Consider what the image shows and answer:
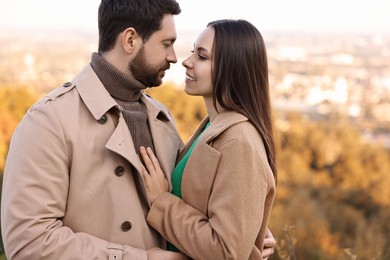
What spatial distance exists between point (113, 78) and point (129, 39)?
16 cm

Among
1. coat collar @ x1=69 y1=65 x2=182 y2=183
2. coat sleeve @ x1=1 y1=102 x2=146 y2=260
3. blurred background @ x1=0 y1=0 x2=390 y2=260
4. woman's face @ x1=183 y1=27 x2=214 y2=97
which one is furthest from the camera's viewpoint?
blurred background @ x1=0 y1=0 x2=390 y2=260

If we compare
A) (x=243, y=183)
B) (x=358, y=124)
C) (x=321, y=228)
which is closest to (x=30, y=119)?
(x=243, y=183)

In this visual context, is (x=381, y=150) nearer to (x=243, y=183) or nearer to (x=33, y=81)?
(x=33, y=81)

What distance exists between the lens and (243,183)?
1929mm

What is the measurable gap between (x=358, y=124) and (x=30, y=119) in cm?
2287

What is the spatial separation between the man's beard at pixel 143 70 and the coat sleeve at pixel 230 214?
0.45m

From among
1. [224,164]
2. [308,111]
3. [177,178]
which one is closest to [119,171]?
[177,178]

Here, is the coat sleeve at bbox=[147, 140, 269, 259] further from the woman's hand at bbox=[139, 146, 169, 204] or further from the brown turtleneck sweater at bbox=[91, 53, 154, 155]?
the brown turtleneck sweater at bbox=[91, 53, 154, 155]

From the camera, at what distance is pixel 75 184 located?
1.97 meters

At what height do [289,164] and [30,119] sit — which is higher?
[30,119]

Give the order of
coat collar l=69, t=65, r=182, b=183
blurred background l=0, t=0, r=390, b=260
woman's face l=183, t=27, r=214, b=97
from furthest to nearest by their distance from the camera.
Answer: blurred background l=0, t=0, r=390, b=260 < woman's face l=183, t=27, r=214, b=97 < coat collar l=69, t=65, r=182, b=183

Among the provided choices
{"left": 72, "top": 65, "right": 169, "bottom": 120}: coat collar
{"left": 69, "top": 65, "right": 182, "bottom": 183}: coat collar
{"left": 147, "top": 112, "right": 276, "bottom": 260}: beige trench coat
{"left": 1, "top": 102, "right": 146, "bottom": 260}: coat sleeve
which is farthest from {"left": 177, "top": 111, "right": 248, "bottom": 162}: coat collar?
{"left": 1, "top": 102, "right": 146, "bottom": 260}: coat sleeve

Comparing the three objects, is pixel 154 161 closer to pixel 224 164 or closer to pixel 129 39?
pixel 224 164

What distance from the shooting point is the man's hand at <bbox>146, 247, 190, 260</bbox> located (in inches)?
80.7
